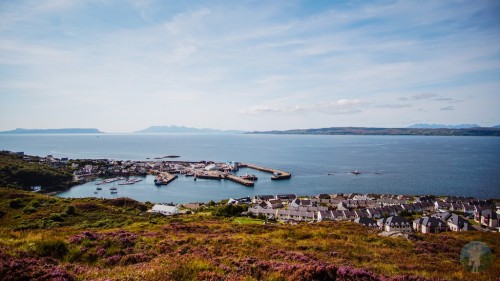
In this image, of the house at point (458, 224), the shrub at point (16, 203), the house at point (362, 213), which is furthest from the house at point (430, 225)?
the shrub at point (16, 203)

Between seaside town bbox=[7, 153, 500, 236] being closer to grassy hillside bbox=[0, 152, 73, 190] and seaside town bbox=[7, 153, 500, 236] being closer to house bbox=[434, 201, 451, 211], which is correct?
house bbox=[434, 201, 451, 211]

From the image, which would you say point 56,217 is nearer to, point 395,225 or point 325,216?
point 325,216

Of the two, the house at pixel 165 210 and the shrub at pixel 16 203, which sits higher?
the shrub at pixel 16 203

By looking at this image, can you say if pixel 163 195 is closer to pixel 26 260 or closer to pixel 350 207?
pixel 350 207

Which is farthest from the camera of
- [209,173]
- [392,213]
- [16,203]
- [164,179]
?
[209,173]

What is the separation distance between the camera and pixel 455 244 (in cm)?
2214

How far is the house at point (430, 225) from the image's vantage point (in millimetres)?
46812

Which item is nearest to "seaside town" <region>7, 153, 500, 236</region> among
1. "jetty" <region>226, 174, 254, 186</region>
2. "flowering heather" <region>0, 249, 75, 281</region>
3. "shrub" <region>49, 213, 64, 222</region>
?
"shrub" <region>49, 213, 64, 222</region>

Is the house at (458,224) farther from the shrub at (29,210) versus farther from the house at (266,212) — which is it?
the shrub at (29,210)

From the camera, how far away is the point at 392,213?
2375 inches

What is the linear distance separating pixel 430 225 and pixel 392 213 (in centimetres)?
1326

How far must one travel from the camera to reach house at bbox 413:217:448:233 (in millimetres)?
46812

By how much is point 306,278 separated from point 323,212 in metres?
52.7

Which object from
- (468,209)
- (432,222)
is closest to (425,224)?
(432,222)
